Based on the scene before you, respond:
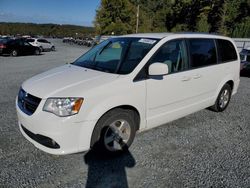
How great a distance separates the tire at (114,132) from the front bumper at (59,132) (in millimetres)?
140

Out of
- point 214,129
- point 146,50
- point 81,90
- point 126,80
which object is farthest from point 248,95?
point 81,90

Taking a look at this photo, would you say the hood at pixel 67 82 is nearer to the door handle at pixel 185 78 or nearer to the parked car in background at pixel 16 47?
the door handle at pixel 185 78

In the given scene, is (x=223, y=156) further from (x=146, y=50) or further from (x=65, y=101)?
(x=65, y=101)

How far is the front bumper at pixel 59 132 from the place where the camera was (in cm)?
293

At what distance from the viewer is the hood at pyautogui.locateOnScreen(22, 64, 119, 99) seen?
3.05 metres

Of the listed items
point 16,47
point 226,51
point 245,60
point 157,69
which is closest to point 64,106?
point 157,69

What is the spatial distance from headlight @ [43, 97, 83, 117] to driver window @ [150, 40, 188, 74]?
56.6 inches

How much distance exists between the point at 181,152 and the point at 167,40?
1793mm

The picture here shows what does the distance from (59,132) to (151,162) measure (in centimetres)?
136

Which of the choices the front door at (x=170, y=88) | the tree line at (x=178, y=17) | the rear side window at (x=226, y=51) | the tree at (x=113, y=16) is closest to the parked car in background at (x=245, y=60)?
the rear side window at (x=226, y=51)

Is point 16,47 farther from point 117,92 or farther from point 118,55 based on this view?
point 117,92

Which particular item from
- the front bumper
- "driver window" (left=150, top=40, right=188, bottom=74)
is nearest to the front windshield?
"driver window" (left=150, top=40, right=188, bottom=74)

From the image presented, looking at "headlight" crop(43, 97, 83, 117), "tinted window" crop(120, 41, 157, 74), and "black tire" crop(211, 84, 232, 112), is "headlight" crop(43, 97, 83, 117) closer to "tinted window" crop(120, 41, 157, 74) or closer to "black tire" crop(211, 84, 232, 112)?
"tinted window" crop(120, 41, 157, 74)

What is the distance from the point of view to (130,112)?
11.4 ft
